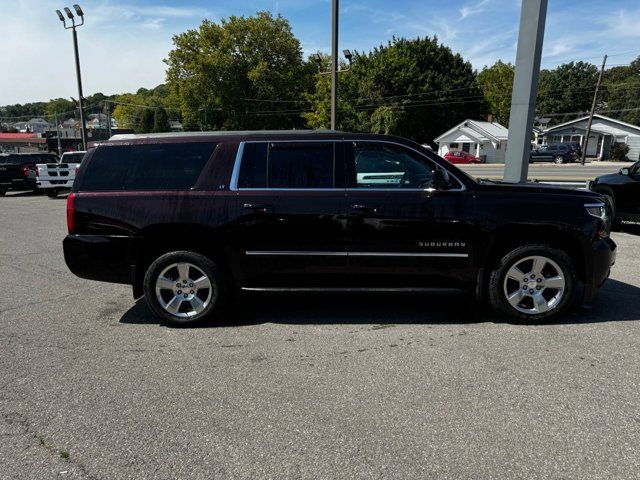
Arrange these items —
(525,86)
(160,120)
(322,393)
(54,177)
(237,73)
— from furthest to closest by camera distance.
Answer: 1. (160,120)
2. (237,73)
3. (54,177)
4. (525,86)
5. (322,393)

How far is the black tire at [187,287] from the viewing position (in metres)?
4.66

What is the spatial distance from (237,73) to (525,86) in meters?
52.7

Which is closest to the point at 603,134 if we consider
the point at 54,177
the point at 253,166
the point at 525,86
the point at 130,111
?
the point at 525,86

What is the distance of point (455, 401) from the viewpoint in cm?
327

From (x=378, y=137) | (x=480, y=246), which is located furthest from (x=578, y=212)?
(x=378, y=137)

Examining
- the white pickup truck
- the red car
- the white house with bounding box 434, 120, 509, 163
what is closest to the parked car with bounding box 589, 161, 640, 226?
the white pickup truck

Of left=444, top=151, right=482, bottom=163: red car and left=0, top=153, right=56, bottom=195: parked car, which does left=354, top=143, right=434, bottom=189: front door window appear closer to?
left=0, top=153, right=56, bottom=195: parked car

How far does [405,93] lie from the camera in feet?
168

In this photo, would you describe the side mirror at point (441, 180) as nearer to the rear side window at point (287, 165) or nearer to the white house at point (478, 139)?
the rear side window at point (287, 165)

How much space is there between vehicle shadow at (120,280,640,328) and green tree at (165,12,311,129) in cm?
5452

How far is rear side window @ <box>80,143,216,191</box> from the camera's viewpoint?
4.68 metres

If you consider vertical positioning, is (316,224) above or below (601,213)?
below

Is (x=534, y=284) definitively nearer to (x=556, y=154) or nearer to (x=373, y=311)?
(x=373, y=311)

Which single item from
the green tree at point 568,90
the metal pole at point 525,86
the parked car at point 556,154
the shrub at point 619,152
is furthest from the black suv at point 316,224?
the green tree at point 568,90
